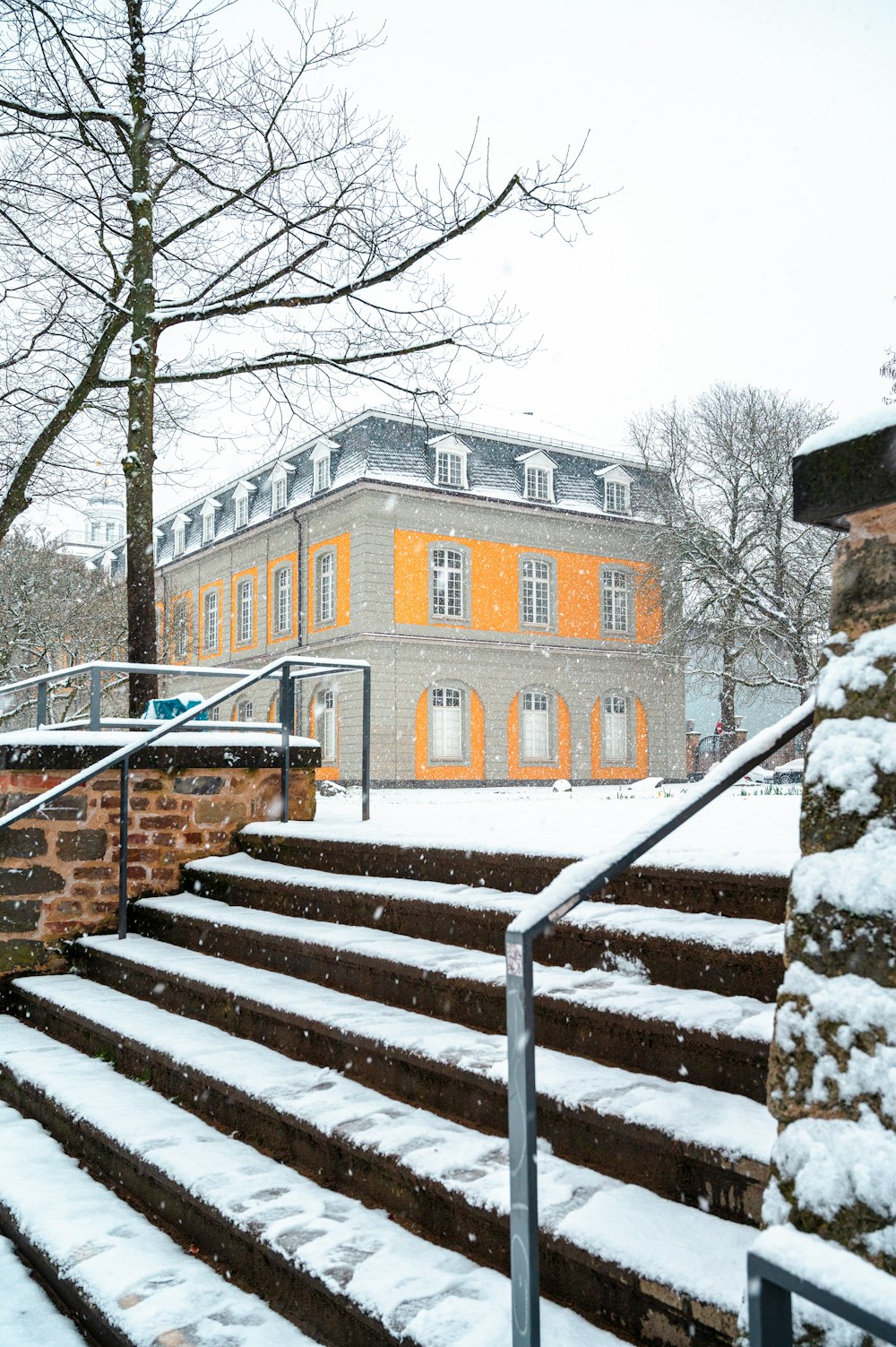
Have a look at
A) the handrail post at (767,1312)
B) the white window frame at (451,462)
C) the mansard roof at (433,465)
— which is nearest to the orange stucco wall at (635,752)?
the mansard roof at (433,465)

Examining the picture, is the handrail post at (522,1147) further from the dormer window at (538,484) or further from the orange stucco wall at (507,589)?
the dormer window at (538,484)

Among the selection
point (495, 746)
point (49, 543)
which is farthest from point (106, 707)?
point (495, 746)

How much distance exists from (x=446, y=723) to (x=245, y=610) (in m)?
8.19

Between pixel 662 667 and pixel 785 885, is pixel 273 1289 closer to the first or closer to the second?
pixel 785 885

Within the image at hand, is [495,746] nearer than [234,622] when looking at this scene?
Yes

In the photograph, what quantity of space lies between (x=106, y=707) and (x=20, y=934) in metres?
19.7

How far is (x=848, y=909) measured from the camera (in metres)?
1.44

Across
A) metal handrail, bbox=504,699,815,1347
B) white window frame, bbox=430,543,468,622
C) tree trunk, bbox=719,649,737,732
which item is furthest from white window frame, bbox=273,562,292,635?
metal handrail, bbox=504,699,815,1347

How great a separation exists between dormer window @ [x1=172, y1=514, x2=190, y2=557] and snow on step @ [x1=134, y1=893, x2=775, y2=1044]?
3047 cm

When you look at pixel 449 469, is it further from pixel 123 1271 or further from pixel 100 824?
pixel 123 1271

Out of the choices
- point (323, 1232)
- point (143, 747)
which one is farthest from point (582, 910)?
point (143, 747)

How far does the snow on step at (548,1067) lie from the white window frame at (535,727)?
2052cm

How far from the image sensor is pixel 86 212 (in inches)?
342

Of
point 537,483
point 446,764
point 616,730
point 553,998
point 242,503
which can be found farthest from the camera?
point 242,503
